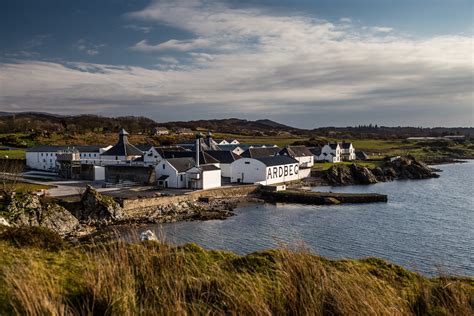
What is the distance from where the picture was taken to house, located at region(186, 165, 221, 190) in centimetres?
4147

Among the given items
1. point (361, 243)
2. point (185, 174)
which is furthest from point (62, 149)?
point (361, 243)

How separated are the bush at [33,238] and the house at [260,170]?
125 ft

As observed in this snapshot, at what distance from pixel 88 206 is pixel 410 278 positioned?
26553 mm

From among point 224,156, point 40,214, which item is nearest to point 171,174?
point 224,156

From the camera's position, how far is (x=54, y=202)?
30297 millimetres

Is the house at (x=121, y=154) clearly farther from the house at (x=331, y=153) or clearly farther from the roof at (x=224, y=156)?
the house at (x=331, y=153)

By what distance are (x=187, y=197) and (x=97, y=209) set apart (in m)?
9.30

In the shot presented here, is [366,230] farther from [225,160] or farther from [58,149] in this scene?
[58,149]

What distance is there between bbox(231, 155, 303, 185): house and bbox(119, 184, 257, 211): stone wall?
265cm

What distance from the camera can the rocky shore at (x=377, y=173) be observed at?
56281mm

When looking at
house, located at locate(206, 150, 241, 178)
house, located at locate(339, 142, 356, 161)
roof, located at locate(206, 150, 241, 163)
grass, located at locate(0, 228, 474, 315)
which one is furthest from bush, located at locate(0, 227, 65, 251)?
house, located at locate(339, 142, 356, 161)

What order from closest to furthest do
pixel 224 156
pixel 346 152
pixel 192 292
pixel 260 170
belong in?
pixel 192 292
pixel 260 170
pixel 224 156
pixel 346 152

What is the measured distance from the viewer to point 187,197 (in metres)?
38.0

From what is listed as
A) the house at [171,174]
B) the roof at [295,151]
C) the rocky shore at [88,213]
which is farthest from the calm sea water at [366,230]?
the roof at [295,151]
